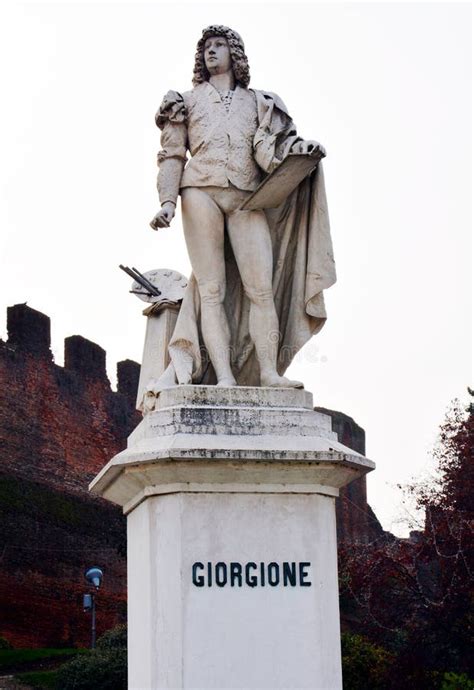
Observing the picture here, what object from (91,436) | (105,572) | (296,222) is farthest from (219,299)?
(91,436)

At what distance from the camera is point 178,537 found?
741 cm

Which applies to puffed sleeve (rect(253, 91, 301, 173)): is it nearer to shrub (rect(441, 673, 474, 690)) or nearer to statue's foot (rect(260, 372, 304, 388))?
statue's foot (rect(260, 372, 304, 388))

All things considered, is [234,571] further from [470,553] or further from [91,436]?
[91,436]

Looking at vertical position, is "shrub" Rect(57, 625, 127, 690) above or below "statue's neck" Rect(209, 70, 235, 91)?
below

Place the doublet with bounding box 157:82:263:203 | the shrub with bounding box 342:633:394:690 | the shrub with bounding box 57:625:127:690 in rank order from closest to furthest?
the doublet with bounding box 157:82:263:203
the shrub with bounding box 57:625:127:690
the shrub with bounding box 342:633:394:690

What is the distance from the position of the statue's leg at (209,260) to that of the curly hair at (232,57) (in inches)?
32.8

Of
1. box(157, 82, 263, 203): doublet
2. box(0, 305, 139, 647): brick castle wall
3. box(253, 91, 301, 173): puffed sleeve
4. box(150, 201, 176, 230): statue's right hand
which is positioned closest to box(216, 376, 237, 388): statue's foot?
box(150, 201, 176, 230): statue's right hand

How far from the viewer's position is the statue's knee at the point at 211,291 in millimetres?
8297

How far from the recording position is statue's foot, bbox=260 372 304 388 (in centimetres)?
802

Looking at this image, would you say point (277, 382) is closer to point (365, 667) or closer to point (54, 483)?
point (365, 667)

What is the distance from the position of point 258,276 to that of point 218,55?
5.03 feet

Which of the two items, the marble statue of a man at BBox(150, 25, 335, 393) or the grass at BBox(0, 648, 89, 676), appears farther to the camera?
the grass at BBox(0, 648, 89, 676)

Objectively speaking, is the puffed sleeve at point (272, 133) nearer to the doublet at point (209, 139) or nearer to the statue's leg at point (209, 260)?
the doublet at point (209, 139)

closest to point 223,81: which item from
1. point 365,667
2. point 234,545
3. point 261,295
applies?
point 261,295
